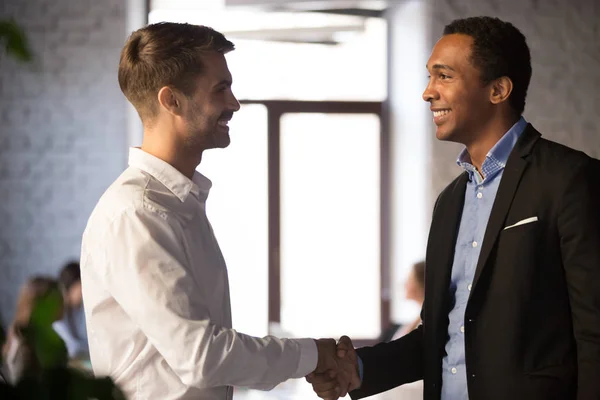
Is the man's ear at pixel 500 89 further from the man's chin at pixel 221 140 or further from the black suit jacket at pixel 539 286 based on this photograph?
the man's chin at pixel 221 140

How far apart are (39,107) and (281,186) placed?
1952mm

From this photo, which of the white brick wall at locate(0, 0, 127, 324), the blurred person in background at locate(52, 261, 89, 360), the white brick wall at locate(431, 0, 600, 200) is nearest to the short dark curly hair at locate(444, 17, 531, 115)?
the blurred person in background at locate(52, 261, 89, 360)

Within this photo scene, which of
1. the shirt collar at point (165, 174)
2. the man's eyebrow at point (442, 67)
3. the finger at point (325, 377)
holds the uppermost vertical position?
the man's eyebrow at point (442, 67)

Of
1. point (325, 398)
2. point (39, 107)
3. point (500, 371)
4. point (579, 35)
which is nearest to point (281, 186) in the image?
point (39, 107)

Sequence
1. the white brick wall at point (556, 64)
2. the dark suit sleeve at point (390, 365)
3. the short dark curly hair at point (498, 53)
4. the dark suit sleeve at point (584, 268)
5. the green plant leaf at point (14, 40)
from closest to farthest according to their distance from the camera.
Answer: the green plant leaf at point (14, 40) → the dark suit sleeve at point (584, 268) → the short dark curly hair at point (498, 53) → the dark suit sleeve at point (390, 365) → the white brick wall at point (556, 64)

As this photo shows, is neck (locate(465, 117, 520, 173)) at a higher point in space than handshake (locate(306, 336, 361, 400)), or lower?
higher

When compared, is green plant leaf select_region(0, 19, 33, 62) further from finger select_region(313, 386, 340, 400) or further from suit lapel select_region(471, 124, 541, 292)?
Answer: finger select_region(313, 386, 340, 400)

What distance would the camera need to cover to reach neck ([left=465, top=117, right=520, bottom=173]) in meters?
1.91

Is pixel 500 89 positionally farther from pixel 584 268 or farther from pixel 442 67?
pixel 584 268

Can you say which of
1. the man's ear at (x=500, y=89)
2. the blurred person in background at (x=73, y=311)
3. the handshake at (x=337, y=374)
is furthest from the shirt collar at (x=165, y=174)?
the blurred person in background at (x=73, y=311)

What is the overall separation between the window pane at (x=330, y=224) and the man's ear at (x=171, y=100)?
467cm

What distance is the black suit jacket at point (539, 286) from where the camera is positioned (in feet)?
5.29

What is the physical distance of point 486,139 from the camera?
1918mm

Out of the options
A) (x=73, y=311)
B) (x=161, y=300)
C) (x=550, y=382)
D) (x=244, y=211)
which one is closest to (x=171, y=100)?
(x=161, y=300)
